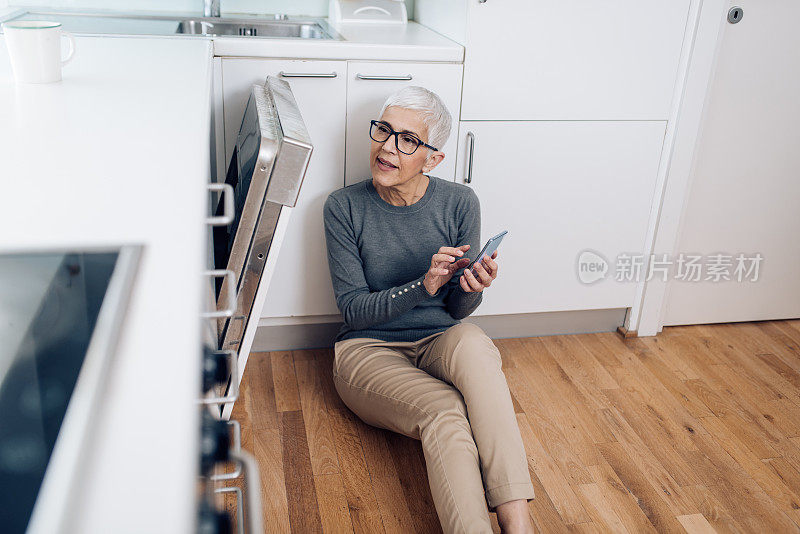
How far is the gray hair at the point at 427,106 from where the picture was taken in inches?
69.3

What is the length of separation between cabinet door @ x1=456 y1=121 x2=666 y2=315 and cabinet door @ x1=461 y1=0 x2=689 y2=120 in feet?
0.19

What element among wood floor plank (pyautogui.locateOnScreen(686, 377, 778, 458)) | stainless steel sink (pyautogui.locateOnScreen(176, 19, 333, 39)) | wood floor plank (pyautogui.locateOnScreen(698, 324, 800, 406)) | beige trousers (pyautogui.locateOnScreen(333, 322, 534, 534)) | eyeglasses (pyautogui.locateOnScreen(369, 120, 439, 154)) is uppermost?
stainless steel sink (pyautogui.locateOnScreen(176, 19, 333, 39))

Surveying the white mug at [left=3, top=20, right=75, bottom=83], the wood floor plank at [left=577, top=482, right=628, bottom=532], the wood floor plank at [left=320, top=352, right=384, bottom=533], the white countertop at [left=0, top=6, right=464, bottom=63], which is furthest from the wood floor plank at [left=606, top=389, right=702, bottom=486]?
the white mug at [left=3, top=20, right=75, bottom=83]

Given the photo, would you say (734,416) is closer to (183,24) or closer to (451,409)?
(451,409)

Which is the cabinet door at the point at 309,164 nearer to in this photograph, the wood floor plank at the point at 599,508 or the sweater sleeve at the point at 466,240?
the sweater sleeve at the point at 466,240

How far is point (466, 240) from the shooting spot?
75.6 inches

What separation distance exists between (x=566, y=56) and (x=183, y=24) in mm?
1199

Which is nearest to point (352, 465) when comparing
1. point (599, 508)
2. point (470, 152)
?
point (599, 508)

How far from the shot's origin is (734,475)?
181 cm

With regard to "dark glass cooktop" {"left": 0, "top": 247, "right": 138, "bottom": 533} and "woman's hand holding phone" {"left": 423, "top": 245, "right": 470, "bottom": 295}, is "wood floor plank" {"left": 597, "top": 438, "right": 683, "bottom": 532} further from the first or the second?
"dark glass cooktop" {"left": 0, "top": 247, "right": 138, "bottom": 533}

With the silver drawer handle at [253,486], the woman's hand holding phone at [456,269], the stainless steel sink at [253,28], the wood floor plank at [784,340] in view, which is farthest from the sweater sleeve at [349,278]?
the wood floor plank at [784,340]

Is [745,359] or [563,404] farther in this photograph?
[745,359]

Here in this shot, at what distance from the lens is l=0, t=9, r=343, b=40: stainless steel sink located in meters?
2.20

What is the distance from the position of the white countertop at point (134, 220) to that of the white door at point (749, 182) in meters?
1.65
